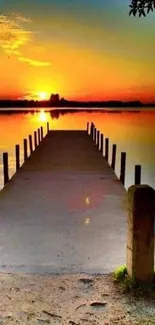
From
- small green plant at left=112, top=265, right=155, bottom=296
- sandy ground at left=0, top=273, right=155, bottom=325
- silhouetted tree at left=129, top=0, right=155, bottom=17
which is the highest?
silhouetted tree at left=129, top=0, right=155, bottom=17

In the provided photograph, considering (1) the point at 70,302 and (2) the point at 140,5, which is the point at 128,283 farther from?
(2) the point at 140,5

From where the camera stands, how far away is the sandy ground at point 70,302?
4.17m

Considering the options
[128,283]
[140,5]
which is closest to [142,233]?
[128,283]

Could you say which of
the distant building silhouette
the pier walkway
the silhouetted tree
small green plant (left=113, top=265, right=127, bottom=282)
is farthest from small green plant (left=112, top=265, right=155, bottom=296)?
the distant building silhouette

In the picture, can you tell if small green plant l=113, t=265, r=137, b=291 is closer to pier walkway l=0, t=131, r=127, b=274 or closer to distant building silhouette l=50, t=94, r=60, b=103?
pier walkway l=0, t=131, r=127, b=274

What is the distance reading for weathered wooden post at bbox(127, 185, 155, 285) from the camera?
4715 millimetres

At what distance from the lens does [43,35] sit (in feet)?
86.0

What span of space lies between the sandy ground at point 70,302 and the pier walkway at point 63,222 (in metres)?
0.73

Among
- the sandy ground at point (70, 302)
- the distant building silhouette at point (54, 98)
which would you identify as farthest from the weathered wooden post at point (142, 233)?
the distant building silhouette at point (54, 98)

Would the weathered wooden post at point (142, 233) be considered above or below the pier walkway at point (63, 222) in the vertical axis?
above

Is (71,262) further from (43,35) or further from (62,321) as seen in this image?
(43,35)

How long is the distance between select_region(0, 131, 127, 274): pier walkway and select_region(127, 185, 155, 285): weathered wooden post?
1.05 m

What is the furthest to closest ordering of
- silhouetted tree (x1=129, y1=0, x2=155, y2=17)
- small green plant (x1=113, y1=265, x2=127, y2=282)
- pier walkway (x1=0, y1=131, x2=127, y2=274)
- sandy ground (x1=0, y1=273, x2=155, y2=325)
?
pier walkway (x1=0, y1=131, x2=127, y2=274) < small green plant (x1=113, y1=265, x2=127, y2=282) < sandy ground (x1=0, y1=273, x2=155, y2=325) < silhouetted tree (x1=129, y1=0, x2=155, y2=17)

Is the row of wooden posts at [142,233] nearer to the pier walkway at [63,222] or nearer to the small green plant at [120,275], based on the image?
the small green plant at [120,275]
